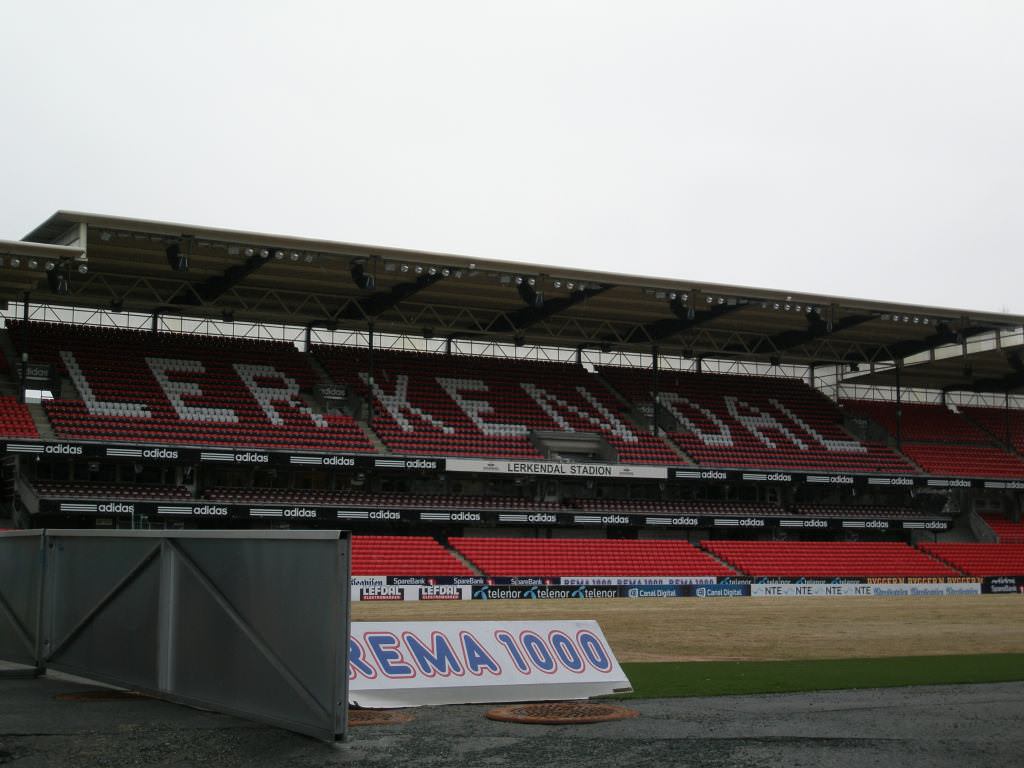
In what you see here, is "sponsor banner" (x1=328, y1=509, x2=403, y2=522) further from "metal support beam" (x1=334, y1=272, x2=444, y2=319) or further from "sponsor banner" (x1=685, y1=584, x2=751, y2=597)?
"sponsor banner" (x1=685, y1=584, x2=751, y2=597)

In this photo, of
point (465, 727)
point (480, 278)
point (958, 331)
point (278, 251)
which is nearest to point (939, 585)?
point (958, 331)

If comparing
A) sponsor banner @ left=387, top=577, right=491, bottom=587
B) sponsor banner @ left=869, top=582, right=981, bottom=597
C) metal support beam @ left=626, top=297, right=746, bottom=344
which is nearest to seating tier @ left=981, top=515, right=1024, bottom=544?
sponsor banner @ left=869, top=582, right=981, bottom=597

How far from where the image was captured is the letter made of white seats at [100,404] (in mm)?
38938

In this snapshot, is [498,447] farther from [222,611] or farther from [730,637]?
[222,611]

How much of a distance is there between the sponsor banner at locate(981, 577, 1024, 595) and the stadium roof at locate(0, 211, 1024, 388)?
10.9 meters

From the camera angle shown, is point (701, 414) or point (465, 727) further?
point (701, 414)

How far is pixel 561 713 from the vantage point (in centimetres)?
1188

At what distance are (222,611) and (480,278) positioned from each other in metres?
31.8

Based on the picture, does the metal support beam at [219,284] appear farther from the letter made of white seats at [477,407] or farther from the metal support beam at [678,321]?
the metal support beam at [678,321]

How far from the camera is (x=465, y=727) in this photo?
35.6 ft

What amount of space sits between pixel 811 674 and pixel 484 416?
30902 mm

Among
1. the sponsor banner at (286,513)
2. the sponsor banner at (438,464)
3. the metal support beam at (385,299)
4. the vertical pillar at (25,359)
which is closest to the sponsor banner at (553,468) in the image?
the sponsor banner at (438,464)

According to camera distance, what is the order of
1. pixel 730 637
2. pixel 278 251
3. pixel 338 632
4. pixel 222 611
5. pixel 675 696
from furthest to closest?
pixel 278 251 < pixel 730 637 < pixel 675 696 < pixel 222 611 < pixel 338 632

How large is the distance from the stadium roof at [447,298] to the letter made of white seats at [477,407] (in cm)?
221
